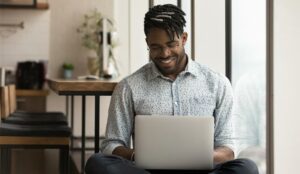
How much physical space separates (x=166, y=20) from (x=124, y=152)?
0.60 meters

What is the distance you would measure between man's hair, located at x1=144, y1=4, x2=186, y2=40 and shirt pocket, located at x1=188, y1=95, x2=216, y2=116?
11.4 inches

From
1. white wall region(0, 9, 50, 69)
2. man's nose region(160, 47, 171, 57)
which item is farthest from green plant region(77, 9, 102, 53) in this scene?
man's nose region(160, 47, 171, 57)

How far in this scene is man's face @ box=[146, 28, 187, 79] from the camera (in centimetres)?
232

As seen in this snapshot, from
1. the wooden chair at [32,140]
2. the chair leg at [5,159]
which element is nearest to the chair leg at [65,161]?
the wooden chair at [32,140]

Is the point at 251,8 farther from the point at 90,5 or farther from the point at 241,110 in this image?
the point at 90,5

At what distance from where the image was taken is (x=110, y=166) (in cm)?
210

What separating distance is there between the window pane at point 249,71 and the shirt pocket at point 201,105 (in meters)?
0.61

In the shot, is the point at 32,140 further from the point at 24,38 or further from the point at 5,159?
the point at 24,38

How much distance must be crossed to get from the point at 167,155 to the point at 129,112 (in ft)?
1.36

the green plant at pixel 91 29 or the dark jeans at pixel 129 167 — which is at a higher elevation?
the green plant at pixel 91 29

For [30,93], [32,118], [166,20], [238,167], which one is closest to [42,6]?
[30,93]

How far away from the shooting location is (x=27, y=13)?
20.8 feet

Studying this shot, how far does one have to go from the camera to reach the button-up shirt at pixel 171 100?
2350mm

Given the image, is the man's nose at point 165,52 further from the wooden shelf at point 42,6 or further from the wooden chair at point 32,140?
the wooden shelf at point 42,6
